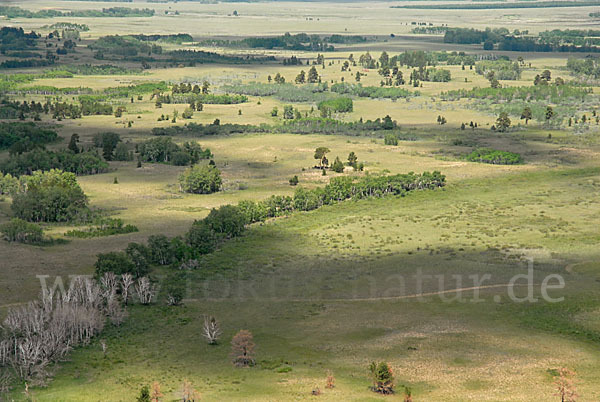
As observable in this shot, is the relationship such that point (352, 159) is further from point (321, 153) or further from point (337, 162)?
point (321, 153)

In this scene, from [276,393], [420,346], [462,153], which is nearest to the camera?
[276,393]

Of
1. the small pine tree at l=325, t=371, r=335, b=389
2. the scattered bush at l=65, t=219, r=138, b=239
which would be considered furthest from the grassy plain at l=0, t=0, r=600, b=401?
the scattered bush at l=65, t=219, r=138, b=239

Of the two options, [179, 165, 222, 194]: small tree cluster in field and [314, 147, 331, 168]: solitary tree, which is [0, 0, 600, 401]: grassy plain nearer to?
[179, 165, 222, 194]: small tree cluster in field

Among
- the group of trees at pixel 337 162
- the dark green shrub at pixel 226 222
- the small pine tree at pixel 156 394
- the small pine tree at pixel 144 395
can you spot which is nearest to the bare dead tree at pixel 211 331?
the small pine tree at pixel 156 394

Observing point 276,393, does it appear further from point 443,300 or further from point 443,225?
point 443,225

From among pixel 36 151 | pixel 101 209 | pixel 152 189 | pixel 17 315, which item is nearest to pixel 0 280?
pixel 17 315

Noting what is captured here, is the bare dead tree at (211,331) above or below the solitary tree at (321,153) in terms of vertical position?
below

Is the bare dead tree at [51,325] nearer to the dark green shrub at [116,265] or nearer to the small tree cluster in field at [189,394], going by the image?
the dark green shrub at [116,265]

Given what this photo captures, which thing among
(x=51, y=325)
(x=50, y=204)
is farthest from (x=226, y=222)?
(x=51, y=325)
